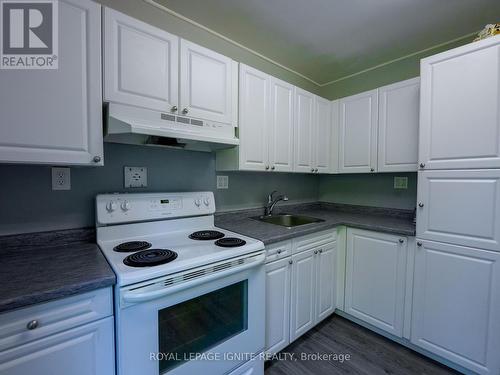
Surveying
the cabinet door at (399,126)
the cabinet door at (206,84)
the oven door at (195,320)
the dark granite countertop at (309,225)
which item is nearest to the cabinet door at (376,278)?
the dark granite countertop at (309,225)

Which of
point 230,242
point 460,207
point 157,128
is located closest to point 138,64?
point 157,128

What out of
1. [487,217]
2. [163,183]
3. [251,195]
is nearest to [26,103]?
[163,183]

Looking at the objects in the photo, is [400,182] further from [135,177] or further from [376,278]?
[135,177]

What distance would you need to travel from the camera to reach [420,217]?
1599mm

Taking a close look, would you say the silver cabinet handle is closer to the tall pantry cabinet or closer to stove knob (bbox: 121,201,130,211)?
stove knob (bbox: 121,201,130,211)

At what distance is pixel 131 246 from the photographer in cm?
122

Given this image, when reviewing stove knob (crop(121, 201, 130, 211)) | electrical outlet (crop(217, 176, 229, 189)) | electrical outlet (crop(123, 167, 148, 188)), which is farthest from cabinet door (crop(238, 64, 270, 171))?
stove knob (crop(121, 201, 130, 211))

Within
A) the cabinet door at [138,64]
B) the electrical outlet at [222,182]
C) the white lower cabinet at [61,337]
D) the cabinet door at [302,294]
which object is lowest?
the cabinet door at [302,294]

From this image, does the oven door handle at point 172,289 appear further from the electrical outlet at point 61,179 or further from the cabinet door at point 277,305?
the electrical outlet at point 61,179

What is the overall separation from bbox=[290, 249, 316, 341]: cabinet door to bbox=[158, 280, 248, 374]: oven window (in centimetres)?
51

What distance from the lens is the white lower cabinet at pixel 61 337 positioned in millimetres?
725

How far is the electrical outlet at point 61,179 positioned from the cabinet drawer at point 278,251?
1.25 m

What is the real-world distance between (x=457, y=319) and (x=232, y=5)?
2.62m

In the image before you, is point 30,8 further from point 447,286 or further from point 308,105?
point 447,286
